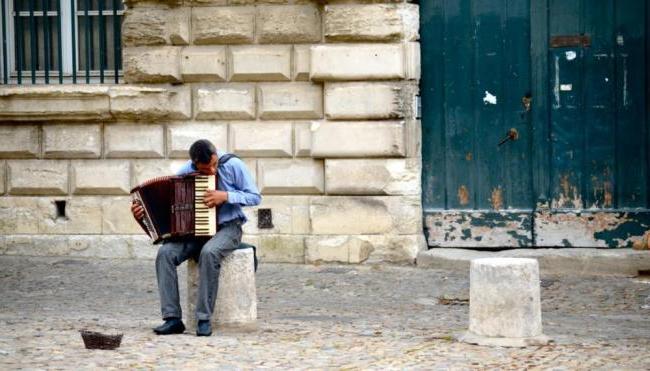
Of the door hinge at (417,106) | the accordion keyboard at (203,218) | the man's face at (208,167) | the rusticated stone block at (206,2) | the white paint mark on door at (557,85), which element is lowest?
the accordion keyboard at (203,218)

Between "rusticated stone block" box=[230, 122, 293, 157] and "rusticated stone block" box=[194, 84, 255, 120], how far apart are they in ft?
0.48

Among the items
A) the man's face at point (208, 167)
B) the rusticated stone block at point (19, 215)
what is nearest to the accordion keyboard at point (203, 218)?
the man's face at point (208, 167)

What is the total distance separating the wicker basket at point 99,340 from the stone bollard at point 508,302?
8.15ft

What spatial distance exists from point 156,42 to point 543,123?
3.97 m

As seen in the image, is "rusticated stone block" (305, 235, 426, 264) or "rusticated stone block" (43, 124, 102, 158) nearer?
"rusticated stone block" (305, 235, 426, 264)

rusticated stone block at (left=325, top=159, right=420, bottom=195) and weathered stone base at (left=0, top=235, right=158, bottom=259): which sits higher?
rusticated stone block at (left=325, top=159, right=420, bottom=195)

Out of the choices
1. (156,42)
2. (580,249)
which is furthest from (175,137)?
(580,249)

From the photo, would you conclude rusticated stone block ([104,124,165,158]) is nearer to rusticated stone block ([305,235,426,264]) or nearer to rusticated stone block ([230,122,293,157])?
rusticated stone block ([230,122,293,157])

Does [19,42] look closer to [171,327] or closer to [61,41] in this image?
[61,41]

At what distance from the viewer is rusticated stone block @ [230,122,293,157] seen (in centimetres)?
1332

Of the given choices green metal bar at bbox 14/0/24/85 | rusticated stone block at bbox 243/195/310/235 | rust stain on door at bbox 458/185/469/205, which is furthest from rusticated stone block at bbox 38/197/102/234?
rust stain on door at bbox 458/185/469/205

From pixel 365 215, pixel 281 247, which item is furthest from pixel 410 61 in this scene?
pixel 281 247

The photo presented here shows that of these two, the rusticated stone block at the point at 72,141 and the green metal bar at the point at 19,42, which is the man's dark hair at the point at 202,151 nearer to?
the rusticated stone block at the point at 72,141

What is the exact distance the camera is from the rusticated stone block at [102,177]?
1362cm
